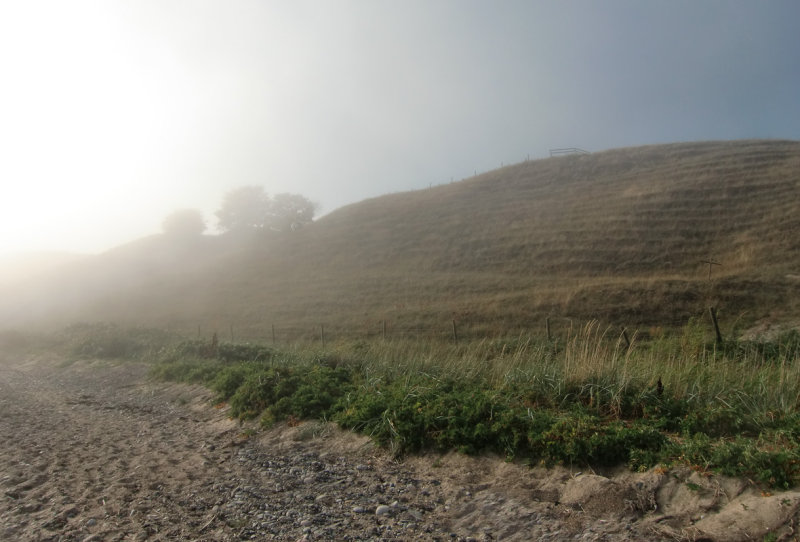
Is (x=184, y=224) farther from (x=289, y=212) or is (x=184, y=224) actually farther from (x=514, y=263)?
(x=514, y=263)

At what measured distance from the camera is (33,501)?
18.3 feet

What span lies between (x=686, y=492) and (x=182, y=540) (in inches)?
154

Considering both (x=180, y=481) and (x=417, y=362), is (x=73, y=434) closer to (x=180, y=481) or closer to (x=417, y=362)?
(x=180, y=481)

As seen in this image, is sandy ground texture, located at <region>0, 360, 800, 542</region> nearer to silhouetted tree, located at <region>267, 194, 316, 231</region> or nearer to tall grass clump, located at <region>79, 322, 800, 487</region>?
tall grass clump, located at <region>79, 322, 800, 487</region>

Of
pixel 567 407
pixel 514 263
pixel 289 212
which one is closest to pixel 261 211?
pixel 289 212

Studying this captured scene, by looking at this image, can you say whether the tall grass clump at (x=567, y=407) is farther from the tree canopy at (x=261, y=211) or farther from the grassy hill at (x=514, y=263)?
the tree canopy at (x=261, y=211)

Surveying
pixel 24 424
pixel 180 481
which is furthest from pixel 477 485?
pixel 24 424

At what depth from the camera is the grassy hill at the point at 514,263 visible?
28.1 metres

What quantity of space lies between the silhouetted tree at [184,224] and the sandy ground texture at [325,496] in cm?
7977

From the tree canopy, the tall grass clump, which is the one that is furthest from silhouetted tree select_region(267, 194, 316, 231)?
the tall grass clump

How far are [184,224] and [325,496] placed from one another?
85.1 meters

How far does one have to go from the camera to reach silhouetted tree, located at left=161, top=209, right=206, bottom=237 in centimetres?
8319

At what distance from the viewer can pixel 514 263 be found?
134 feet

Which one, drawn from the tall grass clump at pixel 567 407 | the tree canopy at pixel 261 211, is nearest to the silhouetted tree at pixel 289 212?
the tree canopy at pixel 261 211
